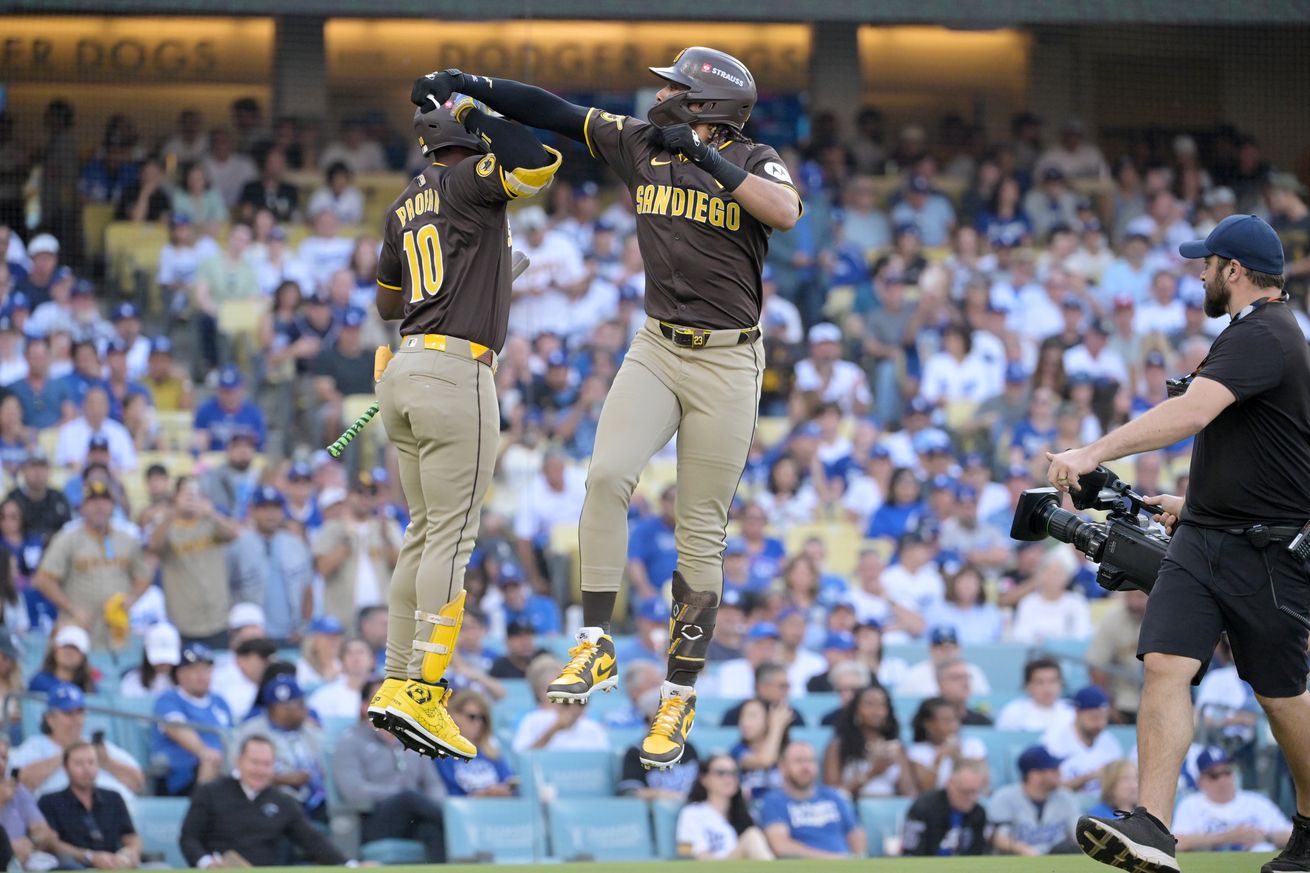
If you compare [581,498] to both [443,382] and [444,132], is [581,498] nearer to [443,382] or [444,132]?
[443,382]

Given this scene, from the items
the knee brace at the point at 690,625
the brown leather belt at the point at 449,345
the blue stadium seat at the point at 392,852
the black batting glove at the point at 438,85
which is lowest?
the blue stadium seat at the point at 392,852

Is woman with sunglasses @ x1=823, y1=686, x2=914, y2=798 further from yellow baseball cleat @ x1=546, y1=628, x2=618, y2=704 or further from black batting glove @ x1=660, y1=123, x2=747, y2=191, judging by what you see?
black batting glove @ x1=660, y1=123, x2=747, y2=191

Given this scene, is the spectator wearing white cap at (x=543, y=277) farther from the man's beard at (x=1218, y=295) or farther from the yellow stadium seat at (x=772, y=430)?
the man's beard at (x=1218, y=295)

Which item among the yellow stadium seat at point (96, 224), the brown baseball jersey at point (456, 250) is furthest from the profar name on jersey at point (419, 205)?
the yellow stadium seat at point (96, 224)

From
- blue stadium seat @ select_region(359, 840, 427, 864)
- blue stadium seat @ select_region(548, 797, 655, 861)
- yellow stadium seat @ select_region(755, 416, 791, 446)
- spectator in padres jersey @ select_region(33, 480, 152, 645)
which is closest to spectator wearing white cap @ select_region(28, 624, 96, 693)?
spectator in padres jersey @ select_region(33, 480, 152, 645)

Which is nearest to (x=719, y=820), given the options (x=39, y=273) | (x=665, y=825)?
(x=665, y=825)

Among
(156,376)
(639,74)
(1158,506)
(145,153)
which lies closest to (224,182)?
(145,153)
